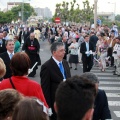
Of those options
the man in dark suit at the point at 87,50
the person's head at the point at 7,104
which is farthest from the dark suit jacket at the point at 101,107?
the man in dark suit at the point at 87,50

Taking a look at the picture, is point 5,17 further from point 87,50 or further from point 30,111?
point 30,111

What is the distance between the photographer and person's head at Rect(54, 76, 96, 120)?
2.52 metres

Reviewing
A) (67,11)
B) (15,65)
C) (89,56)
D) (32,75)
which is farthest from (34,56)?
(67,11)

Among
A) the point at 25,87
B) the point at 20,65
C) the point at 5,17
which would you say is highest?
the point at 20,65

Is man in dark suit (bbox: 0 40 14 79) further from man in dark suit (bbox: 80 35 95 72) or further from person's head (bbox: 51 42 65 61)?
man in dark suit (bbox: 80 35 95 72)

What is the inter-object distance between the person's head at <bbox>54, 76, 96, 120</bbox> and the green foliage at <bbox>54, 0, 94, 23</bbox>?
58.4 metres

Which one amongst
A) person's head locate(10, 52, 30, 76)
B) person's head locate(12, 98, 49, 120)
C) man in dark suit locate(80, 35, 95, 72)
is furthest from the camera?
man in dark suit locate(80, 35, 95, 72)

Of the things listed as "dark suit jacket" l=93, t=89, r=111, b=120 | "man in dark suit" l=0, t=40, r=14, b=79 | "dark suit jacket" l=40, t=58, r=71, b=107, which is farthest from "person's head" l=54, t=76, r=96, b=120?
"man in dark suit" l=0, t=40, r=14, b=79

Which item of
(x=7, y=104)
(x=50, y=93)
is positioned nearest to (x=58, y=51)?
(x=50, y=93)

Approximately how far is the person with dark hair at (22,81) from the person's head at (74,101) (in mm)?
1859

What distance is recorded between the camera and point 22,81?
452 centimetres

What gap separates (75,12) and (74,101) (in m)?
63.1

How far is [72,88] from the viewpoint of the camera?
2.60m

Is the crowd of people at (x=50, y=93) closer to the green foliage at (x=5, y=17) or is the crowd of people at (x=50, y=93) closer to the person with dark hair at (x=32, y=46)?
the person with dark hair at (x=32, y=46)
